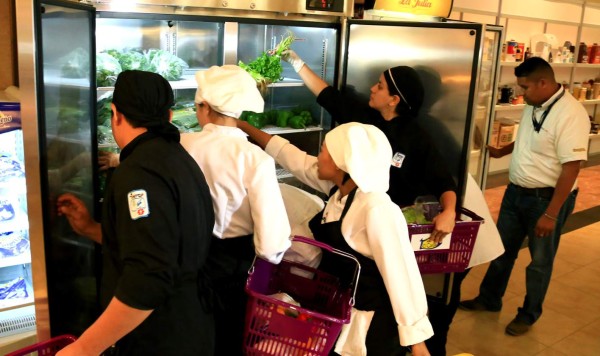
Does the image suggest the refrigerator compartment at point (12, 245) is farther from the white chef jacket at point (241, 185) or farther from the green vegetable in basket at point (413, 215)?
the green vegetable in basket at point (413, 215)

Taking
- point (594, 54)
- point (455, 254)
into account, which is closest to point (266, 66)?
point (455, 254)

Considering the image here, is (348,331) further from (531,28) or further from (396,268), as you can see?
(531,28)

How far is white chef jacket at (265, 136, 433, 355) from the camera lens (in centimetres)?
222

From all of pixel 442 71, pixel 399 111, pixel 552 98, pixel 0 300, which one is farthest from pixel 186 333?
pixel 552 98

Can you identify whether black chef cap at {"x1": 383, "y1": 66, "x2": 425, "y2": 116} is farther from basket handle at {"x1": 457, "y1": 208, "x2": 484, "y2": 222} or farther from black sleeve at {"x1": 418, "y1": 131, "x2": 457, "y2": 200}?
basket handle at {"x1": 457, "y1": 208, "x2": 484, "y2": 222}

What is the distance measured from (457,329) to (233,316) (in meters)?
2.12

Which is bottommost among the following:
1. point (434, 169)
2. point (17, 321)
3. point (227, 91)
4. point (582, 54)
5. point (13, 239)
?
point (17, 321)

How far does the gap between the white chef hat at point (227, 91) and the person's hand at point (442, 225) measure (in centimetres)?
107

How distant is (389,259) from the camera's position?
2219 millimetres

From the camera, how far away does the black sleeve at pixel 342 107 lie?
11.0 ft

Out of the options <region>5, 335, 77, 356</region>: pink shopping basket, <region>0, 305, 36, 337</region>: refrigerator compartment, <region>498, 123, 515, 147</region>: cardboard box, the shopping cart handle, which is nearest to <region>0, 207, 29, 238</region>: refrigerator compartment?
<region>0, 305, 36, 337</region>: refrigerator compartment

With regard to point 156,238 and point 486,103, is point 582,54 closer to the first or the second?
point 486,103

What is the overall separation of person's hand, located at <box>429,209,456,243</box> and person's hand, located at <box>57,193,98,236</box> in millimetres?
1545

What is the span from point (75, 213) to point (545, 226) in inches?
→ 112
